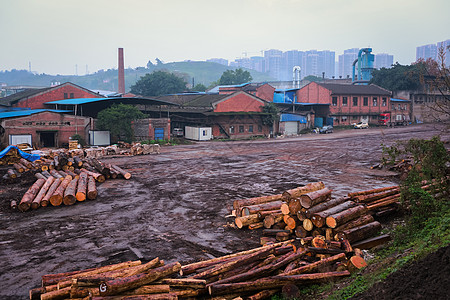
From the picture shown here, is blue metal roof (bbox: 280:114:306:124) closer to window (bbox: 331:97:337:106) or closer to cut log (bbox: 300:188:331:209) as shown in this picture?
window (bbox: 331:97:337:106)

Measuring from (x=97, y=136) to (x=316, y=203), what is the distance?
93.5ft

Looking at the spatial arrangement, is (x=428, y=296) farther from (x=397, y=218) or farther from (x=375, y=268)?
(x=397, y=218)

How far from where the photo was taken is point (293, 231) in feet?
35.7

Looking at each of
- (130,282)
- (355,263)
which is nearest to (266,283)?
(355,263)

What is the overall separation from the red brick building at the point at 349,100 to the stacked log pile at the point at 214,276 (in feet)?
160

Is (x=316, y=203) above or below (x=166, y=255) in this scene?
above

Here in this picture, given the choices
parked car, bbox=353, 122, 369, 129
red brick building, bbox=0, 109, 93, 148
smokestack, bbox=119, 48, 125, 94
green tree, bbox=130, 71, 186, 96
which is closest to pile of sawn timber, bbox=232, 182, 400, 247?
red brick building, bbox=0, 109, 93, 148

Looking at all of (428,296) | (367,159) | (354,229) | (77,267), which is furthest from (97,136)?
(428,296)

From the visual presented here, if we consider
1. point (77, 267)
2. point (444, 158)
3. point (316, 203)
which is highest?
point (444, 158)

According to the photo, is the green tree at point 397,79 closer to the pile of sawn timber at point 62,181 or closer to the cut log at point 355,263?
the pile of sawn timber at point 62,181

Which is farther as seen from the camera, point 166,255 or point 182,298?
point 166,255

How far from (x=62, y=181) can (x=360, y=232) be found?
1371cm

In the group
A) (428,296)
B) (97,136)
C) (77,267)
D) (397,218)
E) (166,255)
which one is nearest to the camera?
(428,296)

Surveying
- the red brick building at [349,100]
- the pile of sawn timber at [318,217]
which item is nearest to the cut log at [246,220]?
the pile of sawn timber at [318,217]
